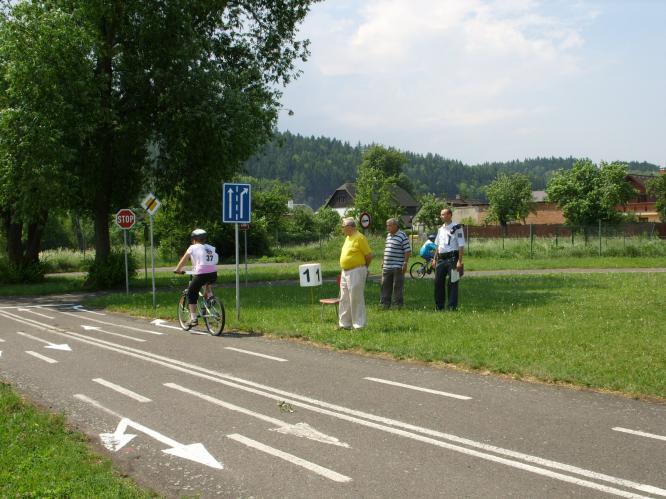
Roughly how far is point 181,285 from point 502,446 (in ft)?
67.5

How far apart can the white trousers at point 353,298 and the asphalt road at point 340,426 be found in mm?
1576

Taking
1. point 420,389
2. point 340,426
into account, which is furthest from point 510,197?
point 340,426

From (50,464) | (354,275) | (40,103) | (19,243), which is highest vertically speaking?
(40,103)

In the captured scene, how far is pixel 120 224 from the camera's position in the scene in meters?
19.6

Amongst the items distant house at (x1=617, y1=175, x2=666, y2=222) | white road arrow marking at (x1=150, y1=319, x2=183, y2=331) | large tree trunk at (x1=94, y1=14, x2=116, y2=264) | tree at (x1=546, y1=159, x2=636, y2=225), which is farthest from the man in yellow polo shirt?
distant house at (x1=617, y1=175, x2=666, y2=222)

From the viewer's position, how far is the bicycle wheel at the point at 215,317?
12.0 m

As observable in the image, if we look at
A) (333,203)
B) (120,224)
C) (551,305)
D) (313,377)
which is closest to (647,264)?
(551,305)

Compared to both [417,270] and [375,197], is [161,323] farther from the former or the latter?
[375,197]

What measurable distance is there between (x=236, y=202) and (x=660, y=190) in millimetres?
53743

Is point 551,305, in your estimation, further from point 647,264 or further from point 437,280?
point 647,264

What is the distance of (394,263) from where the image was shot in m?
13.9

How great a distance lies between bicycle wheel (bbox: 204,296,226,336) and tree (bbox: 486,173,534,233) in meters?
64.3

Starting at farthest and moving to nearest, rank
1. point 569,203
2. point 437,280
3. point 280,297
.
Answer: point 569,203, point 280,297, point 437,280

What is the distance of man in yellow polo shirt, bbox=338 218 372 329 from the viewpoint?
37.8ft
